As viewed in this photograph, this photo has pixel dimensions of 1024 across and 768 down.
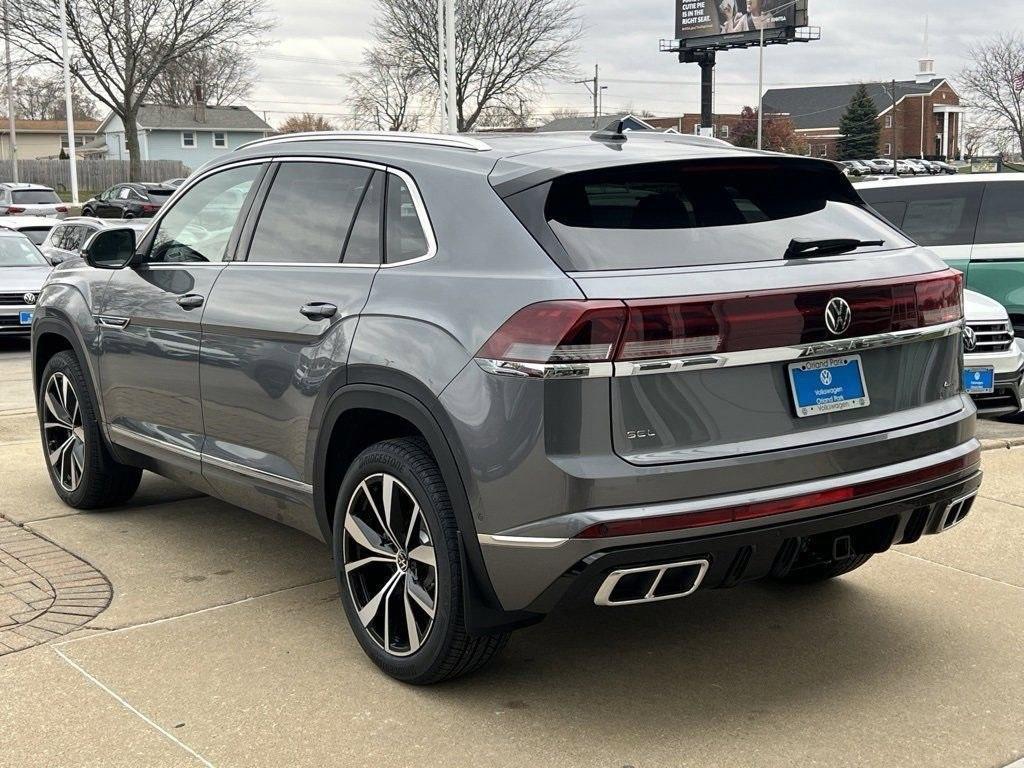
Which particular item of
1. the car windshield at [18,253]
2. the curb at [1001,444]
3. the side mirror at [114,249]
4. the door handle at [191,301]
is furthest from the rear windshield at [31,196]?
the door handle at [191,301]

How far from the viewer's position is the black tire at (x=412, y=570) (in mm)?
3604

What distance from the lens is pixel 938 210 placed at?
33.7 ft

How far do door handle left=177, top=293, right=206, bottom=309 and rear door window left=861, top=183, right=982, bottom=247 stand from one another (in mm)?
7095

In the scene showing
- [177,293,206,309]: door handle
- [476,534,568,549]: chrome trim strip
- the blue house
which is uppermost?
the blue house

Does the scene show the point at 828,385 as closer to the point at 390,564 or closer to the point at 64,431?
the point at 390,564

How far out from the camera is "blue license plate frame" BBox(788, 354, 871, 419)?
11.6 feet

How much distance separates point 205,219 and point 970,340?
5.33 meters

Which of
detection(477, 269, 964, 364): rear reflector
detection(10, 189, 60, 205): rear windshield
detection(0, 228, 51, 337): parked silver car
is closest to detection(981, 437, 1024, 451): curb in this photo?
detection(477, 269, 964, 364): rear reflector

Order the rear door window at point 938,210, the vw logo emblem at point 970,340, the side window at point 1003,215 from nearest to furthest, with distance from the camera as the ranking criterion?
the vw logo emblem at point 970,340
the side window at point 1003,215
the rear door window at point 938,210

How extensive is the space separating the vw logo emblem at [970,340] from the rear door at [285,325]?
5068 millimetres

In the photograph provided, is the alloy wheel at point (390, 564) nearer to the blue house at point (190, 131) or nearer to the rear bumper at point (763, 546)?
the rear bumper at point (763, 546)

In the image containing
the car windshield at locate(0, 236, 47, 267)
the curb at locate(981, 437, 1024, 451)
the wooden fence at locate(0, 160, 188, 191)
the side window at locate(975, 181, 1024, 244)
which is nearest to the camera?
the curb at locate(981, 437, 1024, 451)

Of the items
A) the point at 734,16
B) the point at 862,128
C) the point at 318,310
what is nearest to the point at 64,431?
the point at 318,310

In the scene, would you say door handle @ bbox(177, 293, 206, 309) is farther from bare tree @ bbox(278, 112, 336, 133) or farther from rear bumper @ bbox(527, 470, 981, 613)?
bare tree @ bbox(278, 112, 336, 133)
